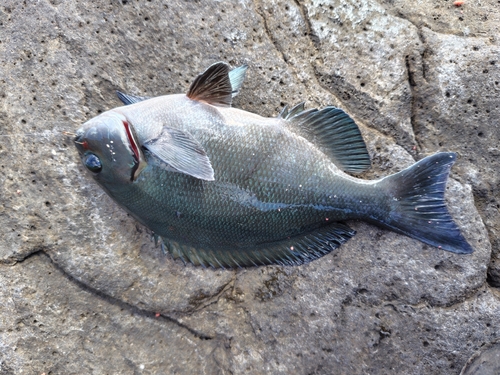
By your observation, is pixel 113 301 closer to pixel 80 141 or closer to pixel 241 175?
pixel 80 141

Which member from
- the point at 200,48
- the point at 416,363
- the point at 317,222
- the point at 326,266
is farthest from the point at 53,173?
the point at 416,363

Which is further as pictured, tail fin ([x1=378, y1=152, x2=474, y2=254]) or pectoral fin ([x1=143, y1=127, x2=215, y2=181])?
tail fin ([x1=378, y1=152, x2=474, y2=254])

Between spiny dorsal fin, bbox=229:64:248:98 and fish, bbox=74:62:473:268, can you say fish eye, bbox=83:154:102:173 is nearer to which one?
fish, bbox=74:62:473:268

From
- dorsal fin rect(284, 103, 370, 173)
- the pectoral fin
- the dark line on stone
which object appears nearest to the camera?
the pectoral fin

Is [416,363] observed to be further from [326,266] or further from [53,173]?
[53,173]

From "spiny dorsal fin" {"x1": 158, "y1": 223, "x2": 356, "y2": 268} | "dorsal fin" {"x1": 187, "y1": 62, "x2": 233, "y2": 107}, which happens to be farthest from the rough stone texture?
"dorsal fin" {"x1": 187, "y1": 62, "x2": 233, "y2": 107}

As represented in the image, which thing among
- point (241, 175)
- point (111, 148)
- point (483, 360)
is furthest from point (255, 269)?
point (483, 360)

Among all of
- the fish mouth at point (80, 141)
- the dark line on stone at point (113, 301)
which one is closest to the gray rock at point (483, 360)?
the dark line on stone at point (113, 301)
